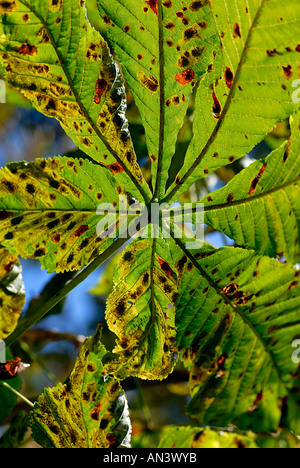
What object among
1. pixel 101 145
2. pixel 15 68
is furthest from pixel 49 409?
pixel 15 68

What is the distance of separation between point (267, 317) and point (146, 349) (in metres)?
0.22

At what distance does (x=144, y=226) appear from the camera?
769 mm

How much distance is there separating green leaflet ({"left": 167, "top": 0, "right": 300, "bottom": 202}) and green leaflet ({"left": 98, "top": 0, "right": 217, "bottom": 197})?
0.03m

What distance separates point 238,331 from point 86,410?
30cm

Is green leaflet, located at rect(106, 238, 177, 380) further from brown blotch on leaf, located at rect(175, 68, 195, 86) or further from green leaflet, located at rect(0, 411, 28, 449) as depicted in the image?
green leaflet, located at rect(0, 411, 28, 449)

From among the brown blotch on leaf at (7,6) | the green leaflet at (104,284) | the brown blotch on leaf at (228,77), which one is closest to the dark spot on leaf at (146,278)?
the brown blotch on leaf at (228,77)

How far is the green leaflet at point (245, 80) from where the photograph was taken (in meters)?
0.61

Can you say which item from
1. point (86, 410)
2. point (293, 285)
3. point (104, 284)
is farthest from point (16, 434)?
point (293, 285)

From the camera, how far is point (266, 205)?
0.71 meters

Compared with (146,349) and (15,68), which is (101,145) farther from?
(146,349)
